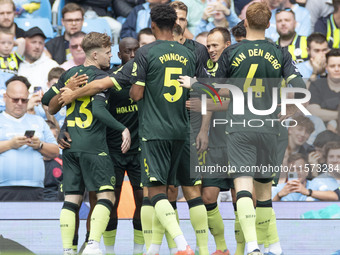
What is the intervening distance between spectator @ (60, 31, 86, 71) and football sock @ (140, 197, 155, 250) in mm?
5028

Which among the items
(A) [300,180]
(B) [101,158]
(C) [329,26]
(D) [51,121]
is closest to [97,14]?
(D) [51,121]

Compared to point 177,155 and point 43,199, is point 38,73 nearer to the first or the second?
point 43,199

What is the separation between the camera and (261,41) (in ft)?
21.9

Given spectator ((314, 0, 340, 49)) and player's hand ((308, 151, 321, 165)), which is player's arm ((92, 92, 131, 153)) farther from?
spectator ((314, 0, 340, 49))

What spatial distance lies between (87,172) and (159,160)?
0.90 m

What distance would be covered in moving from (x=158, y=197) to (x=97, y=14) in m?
6.59

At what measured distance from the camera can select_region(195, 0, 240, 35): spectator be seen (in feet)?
38.9

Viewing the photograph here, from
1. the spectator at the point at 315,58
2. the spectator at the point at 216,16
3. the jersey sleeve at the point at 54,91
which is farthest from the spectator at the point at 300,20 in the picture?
the jersey sleeve at the point at 54,91

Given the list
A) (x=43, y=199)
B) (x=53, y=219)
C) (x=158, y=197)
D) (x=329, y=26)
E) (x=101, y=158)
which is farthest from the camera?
(x=329, y=26)

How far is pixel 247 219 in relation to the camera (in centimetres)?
637

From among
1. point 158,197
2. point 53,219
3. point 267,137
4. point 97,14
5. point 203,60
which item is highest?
point 97,14

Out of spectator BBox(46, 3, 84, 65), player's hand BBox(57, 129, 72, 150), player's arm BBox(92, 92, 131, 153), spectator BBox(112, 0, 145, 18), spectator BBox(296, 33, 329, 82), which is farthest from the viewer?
spectator BBox(112, 0, 145, 18)

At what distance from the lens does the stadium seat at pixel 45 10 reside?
40.6ft

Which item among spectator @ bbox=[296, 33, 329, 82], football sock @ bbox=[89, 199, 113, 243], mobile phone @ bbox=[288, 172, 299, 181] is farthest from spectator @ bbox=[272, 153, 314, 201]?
football sock @ bbox=[89, 199, 113, 243]
